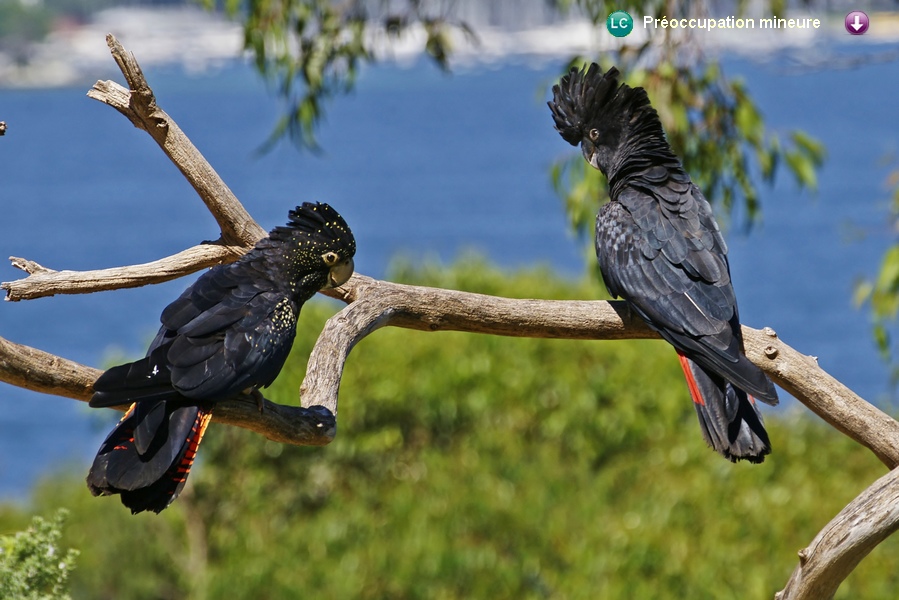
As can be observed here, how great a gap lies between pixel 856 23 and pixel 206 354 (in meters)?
4.14

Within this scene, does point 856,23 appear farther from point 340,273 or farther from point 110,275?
point 110,275

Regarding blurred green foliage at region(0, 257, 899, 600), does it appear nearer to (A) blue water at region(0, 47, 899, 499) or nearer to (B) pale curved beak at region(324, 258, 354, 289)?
(A) blue water at region(0, 47, 899, 499)

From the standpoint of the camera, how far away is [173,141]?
2.81 metres

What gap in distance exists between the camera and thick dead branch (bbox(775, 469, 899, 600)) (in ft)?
7.99

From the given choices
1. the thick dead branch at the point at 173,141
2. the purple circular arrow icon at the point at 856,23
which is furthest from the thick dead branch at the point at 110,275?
the purple circular arrow icon at the point at 856,23

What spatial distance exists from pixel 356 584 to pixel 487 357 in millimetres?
1829

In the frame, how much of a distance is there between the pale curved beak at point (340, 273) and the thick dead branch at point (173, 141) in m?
0.27

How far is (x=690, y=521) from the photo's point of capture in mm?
5191

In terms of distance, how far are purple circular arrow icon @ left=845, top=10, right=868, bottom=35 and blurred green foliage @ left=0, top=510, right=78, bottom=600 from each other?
14.2ft

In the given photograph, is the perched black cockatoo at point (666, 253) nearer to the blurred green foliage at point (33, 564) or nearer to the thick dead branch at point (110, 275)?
the thick dead branch at point (110, 275)

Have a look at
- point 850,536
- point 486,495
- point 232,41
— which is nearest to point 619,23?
point 486,495

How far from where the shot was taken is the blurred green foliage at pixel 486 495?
16.0 feet

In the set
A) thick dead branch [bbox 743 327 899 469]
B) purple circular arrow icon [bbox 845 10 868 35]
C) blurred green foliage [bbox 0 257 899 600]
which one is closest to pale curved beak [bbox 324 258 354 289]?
thick dead branch [bbox 743 327 899 469]

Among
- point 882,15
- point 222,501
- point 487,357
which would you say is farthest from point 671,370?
point 222,501
